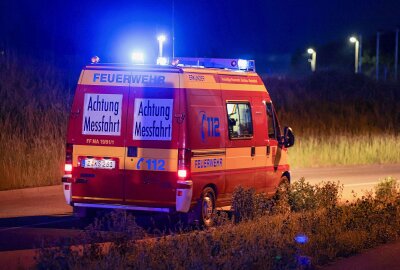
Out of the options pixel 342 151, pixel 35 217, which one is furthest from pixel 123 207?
pixel 342 151

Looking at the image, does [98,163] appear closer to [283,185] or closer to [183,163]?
[183,163]

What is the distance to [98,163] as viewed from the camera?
1390 cm

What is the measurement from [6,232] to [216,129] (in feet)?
12.1

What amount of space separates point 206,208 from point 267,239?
406cm

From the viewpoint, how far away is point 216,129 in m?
14.4

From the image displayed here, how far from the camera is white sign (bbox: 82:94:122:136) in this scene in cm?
1389

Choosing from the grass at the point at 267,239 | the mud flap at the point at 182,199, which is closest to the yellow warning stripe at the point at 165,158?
the mud flap at the point at 182,199

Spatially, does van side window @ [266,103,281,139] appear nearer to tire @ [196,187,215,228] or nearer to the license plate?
tire @ [196,187,215,228]

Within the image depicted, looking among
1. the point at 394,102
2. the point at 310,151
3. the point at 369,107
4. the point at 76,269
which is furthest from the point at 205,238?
the point at 394,102

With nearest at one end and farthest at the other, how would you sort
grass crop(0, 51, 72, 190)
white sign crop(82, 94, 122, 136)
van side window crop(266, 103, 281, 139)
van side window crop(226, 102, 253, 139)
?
white sign crop(82, 94, 122, 136) < van side window crop(226, 102, 253, 139) < van side window crop(266, 103, 281, 139) < grass crop(0, 51, 72, 190)

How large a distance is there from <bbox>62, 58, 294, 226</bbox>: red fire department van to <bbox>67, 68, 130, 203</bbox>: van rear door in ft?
0.05

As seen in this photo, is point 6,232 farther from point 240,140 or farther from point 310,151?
point 310,151

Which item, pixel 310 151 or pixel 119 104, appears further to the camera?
pixel 310 151

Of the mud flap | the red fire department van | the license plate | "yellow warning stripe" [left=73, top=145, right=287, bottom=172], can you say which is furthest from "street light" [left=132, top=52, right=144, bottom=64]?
the mud flap
